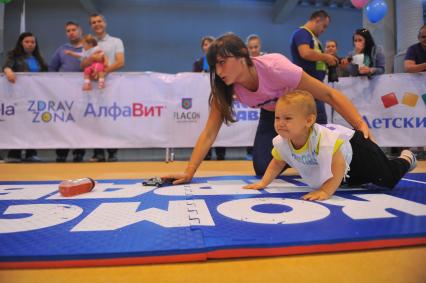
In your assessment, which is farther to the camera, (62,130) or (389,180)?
(62,130)

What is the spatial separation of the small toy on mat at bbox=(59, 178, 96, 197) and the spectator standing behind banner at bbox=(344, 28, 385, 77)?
11.9ft

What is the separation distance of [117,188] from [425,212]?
156cm

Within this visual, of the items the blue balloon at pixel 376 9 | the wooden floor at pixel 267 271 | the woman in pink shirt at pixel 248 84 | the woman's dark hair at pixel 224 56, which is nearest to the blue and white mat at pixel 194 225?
the wooden floor at pixel 267 271

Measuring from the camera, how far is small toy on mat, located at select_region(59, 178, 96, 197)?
1727mm

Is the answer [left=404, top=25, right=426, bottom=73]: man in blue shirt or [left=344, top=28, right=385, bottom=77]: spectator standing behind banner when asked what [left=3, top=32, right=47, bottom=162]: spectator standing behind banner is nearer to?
[left=344, top=28, right=385, bottom=77]: spectator standing behind banner

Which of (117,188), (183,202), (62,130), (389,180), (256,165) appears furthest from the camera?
(62,130)

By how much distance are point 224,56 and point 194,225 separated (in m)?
0.94

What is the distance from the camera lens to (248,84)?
198cm

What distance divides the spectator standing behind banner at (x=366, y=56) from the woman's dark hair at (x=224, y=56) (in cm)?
279

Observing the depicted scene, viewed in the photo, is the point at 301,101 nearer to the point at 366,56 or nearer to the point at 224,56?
the point at 224,56

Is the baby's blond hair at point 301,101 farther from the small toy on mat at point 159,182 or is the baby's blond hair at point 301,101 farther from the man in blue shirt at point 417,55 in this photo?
the man in blue shirt at point 417,55

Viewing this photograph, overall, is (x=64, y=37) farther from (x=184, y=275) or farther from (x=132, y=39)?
(x=184, y=275)

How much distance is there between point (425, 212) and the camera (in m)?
1.30

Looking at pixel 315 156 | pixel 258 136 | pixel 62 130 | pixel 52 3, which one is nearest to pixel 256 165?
pixel 258 136
